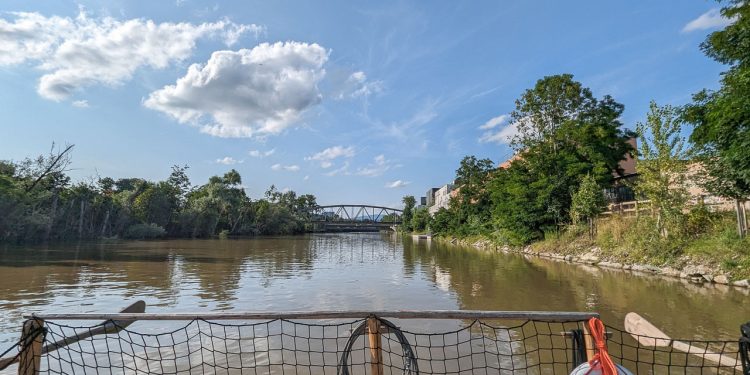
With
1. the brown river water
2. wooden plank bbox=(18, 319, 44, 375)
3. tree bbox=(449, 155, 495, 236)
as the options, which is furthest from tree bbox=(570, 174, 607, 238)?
wooden plank bbox=(18, 319, 44, 375)

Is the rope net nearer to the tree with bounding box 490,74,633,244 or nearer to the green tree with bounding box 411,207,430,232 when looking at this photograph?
the tree with bounding box 490,74,633,244

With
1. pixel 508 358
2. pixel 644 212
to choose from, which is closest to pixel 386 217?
pixel 644 212

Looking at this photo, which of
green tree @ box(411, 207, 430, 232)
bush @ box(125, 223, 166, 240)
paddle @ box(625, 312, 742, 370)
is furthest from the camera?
green tree @ box(411, 207, 430, 232)

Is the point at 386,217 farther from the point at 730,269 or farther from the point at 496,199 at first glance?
the point at 730,269

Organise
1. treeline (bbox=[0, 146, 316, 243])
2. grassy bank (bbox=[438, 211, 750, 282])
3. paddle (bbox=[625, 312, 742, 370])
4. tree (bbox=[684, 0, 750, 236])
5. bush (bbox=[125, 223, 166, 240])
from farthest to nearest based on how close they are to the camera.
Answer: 1. bush (bbox=[125, 223, 166, 240])
2. treeline (bbox=[0, 146, 316, 243])
3. grassy bank (bbox=[438, 211, 750, 282])
4. tree (bbox=[684, 0, 750, 236])
5. paddle (bbox=[625, 312, 742, 370])

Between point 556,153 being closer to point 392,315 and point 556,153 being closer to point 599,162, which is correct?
point 599,162

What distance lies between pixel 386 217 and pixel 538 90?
13686 cm

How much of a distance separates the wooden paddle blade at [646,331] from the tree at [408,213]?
8212 centimetres

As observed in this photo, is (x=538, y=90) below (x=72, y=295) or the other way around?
the other way around

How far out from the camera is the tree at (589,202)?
22.7 meters

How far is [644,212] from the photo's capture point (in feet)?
60.3

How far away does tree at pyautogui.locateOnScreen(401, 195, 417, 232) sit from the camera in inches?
3452

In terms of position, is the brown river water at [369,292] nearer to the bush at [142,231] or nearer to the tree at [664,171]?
the tree at [664,171]

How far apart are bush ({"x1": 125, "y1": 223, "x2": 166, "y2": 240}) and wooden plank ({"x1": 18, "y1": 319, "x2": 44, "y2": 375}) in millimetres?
52578
